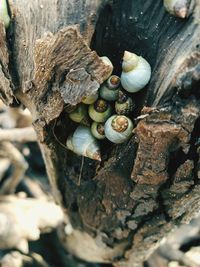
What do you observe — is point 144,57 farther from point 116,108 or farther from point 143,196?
point 143,196

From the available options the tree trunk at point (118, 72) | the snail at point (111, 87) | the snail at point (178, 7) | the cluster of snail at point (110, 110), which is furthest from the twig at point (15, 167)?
the snail at point (178, 7)

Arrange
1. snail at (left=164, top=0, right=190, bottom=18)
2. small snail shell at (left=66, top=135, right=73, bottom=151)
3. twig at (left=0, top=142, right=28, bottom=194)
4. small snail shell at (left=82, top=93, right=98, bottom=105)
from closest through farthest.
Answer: snail at (left=164, top=0, right=190, bottom=18), small snail shell at (left=82, top=93, right=98, bottom=105), small snail shell at (left=66, top=135, right=73, bottom=151), twig at (left=0, top=142, right=28, bottom=194)

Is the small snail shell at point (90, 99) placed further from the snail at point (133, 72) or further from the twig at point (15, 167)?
the twig at point (15, 167)

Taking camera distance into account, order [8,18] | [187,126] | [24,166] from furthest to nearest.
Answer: [24,166]
[8,18]
[187,126]

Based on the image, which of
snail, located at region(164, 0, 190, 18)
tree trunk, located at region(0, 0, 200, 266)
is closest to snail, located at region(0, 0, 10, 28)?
tree trunk, located at region(0, 0, 200, 266)

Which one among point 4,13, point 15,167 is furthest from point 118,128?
point 15,167

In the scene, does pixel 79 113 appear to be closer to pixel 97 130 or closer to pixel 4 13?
pixel 97 130

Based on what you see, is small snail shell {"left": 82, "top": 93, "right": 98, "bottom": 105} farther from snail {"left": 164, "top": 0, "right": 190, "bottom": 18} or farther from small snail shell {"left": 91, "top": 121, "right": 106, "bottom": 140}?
snail {"left": 164, "top": 0, "right": 190, "bottom": 18}

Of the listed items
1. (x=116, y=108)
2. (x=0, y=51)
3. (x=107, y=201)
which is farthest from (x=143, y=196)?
(x=0, y=51)
